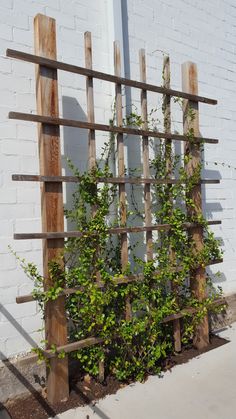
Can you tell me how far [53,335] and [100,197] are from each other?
2.97 ft

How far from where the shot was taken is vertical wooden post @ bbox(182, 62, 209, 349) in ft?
10.1

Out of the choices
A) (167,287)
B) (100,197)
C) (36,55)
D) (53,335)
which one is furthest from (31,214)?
(167,287)

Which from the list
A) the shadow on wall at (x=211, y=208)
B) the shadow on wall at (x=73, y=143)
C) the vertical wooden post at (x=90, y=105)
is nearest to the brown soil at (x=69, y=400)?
the vertical wooden post at (x=90, y=105)

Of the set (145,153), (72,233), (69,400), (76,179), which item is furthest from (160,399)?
(145,153)

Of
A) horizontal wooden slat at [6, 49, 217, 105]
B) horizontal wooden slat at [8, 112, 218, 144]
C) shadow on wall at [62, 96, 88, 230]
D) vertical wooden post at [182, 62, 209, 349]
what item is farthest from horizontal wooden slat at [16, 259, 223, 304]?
horizontal wooden slat at [6, 49, 217, 105]

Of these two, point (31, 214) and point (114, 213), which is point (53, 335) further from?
point (114, 213)

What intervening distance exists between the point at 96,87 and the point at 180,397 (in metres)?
2.19

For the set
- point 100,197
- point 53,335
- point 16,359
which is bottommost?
point 16,359

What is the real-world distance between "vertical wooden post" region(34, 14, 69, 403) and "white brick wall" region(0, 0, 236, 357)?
0.23m

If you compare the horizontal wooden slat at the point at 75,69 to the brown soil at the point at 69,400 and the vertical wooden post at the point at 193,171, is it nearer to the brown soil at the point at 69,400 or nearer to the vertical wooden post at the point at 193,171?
the vertical wooden post at the point at 193,171

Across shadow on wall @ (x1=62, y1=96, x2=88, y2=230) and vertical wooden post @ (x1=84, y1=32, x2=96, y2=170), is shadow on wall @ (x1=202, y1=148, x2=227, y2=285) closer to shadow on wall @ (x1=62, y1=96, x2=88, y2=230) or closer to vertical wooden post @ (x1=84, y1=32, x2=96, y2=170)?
shadow on wall @ (x1=62, y1=96, x2=88, y2=230)

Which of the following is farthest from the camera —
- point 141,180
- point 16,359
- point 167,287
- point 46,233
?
point 167,287

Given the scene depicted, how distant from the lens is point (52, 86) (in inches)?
91.1

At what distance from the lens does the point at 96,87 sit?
2.85 metres
